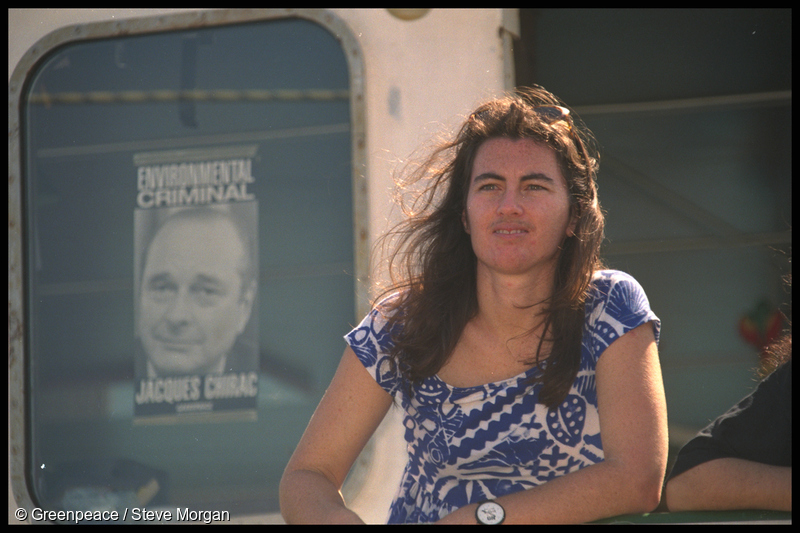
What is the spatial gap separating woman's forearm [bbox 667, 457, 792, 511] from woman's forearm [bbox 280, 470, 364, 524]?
62 cm

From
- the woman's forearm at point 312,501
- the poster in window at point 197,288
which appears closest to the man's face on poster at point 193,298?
the poster in window at point 197,288

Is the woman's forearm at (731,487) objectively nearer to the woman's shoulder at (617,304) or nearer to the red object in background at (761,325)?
the woman's shoulder at (617,304)

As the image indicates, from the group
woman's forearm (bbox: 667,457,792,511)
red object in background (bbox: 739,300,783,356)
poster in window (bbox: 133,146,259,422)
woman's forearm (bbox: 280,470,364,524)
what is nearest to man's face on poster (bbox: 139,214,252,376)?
poster in window (bbox: 133,146,259,422)

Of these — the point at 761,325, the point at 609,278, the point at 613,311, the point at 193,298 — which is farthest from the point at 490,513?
the point at 761,325

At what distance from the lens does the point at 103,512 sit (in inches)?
86.3

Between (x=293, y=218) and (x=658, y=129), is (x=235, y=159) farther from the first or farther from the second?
(x=658, y=129)

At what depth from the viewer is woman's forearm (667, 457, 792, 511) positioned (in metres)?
1.42

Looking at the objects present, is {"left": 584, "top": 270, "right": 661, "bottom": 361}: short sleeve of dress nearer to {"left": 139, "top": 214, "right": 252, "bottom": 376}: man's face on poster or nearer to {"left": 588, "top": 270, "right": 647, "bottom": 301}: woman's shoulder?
{"left": 588, "top": 270, "right": 647, "bottom": 301}: woman's shoulder

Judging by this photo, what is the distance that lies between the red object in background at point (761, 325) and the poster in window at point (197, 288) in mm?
1376

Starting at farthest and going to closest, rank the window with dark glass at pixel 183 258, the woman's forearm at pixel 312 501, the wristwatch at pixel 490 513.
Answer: the window with dark glass at pixel 183 258, the woman's forearm at pixel 312 501, the wristwatch at pixel 490 513

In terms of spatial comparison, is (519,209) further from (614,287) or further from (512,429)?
(512,429)

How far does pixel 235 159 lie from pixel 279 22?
1.31 ft

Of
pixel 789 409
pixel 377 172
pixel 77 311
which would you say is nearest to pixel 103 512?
pixel 77 311

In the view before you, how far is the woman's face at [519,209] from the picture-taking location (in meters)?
1.67
